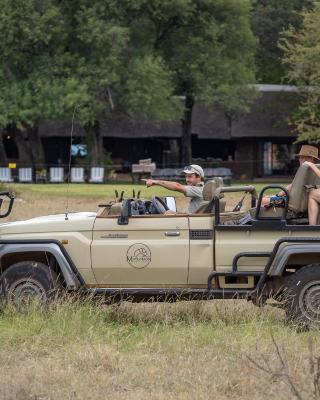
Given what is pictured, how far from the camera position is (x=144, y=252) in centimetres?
798

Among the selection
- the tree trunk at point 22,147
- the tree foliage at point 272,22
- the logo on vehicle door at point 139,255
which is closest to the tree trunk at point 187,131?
the tree foliage at point 272,22

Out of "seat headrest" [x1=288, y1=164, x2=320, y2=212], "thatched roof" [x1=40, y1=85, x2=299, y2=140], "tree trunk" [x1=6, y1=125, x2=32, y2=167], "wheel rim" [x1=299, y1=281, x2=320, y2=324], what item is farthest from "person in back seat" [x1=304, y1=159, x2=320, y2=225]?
"thatched roof" [x1=40, y1=85, x2=299, y2=140]

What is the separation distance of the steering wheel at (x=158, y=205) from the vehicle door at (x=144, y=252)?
34 centimetres

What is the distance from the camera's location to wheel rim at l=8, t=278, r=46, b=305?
8.07 metres

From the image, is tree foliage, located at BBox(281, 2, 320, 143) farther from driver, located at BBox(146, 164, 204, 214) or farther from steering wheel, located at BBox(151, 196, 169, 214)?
steering wheel, located at BBox(151, 196, 169, 214)

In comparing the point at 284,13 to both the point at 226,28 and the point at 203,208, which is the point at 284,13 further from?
the point at 203,208

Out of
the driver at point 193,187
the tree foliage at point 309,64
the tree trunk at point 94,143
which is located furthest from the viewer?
the tree trunk at point 94,143

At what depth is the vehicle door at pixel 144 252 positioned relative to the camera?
313 inches

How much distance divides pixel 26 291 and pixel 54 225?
69 cm

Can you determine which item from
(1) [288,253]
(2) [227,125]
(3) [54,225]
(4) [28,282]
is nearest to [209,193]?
(1) [288,253]

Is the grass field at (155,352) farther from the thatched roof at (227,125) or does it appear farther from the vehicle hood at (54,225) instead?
the thatched roof at (227,125)

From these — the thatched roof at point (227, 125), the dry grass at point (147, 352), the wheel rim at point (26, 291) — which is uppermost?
the thatched roof at point (227, 125)

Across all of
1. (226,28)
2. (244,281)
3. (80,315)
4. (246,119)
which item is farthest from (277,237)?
(246,119)

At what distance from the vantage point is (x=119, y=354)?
6.51 m
